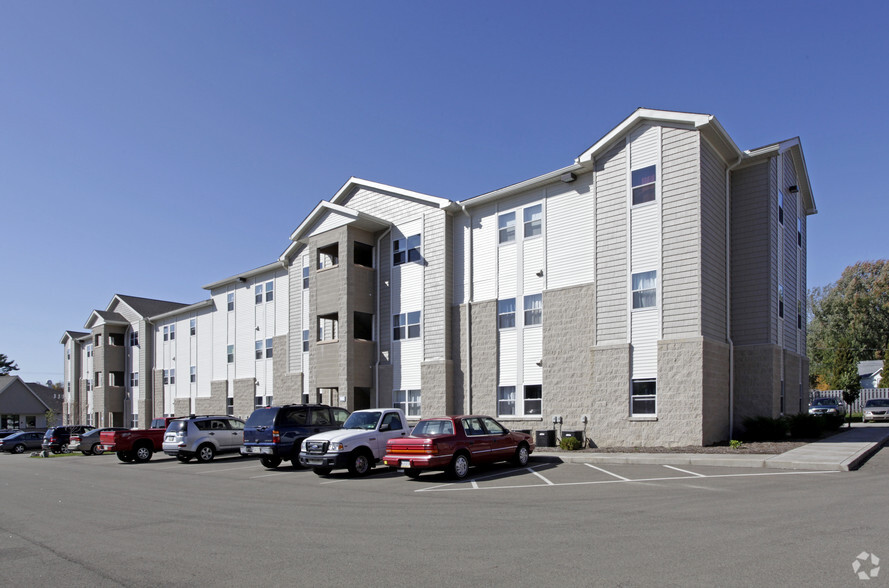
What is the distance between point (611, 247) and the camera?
2123 centimetres

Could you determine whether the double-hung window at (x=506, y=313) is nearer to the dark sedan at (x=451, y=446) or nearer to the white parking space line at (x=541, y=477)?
the dark sedan at (x=451, y=446)

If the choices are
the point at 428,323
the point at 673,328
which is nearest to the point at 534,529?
the point at 673,328

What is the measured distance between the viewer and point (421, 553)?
794 cm

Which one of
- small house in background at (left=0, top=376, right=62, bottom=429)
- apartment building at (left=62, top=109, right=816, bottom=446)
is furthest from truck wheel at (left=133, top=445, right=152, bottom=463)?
small house in background at (left=0, top=376, right=62, bottom=429)

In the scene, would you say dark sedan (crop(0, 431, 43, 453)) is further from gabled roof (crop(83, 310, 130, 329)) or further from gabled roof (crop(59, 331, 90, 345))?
gabled roof (crop(59, 331, 90, 345))

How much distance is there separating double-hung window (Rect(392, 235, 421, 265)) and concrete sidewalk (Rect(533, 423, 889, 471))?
37.7ft

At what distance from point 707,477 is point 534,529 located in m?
6.22

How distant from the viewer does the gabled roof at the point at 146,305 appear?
174 ft

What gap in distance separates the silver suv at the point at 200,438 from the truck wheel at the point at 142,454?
296cm

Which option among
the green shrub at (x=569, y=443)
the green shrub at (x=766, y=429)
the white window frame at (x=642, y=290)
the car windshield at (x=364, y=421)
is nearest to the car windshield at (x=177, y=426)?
the car windshield at (x=364, y=421)

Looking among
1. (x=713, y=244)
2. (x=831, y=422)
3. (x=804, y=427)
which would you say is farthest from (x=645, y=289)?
(x=831, y=422)

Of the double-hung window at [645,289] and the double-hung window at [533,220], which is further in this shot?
the double-hung window at [533,220]

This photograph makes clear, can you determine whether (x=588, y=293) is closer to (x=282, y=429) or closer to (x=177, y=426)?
(x=282, y=429)

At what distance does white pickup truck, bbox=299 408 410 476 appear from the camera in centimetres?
1638
